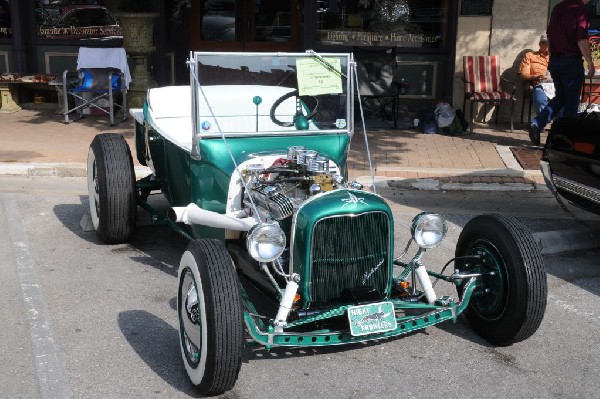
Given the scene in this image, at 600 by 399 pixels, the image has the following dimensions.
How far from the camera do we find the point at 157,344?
4746mm

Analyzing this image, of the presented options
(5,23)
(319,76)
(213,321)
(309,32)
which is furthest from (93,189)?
(5,23)

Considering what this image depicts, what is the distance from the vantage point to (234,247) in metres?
5.27

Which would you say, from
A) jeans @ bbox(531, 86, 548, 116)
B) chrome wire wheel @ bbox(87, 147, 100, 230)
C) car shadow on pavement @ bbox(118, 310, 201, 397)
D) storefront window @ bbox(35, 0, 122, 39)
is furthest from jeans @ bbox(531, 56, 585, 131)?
storefront window @ bbox(35, 0, 122, 39)

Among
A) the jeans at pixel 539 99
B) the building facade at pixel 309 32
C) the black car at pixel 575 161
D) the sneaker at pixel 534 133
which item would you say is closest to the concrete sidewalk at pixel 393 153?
the sneaker at pixel 534 133

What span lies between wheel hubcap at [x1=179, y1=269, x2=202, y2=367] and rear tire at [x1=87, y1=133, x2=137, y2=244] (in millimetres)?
2005

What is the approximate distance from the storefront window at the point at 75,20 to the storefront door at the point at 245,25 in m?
1.33

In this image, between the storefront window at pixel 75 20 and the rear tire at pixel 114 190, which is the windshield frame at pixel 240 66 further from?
the storefront window at pixel 75 20

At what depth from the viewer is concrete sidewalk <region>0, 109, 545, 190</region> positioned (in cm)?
867

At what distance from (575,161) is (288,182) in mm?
2589

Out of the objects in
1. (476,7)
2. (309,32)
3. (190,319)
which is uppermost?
(476,7)

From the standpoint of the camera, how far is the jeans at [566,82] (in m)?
9.34

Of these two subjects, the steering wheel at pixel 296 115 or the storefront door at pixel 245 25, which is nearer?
the steering wheel at pixel 296 115

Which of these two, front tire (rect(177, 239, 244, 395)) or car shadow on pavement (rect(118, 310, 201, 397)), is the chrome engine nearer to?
front tire (rect(177, 239, 244, 395))

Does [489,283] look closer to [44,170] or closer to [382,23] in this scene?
[44,170]
